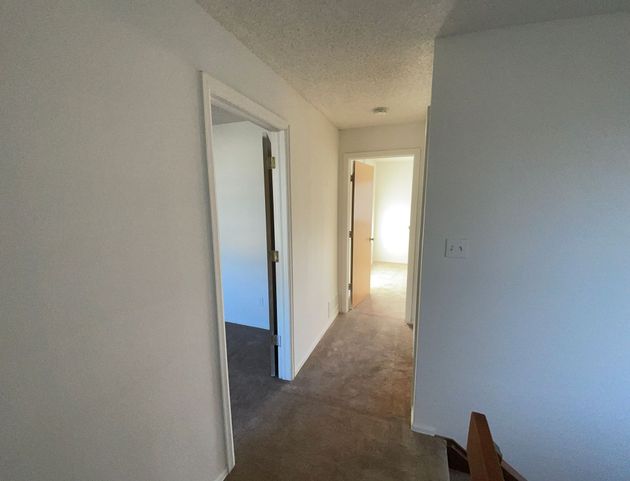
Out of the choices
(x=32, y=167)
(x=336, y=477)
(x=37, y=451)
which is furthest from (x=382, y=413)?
(x=32, y=167)

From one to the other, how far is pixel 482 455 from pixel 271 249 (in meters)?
1.73

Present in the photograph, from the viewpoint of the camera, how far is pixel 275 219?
6.81 feet

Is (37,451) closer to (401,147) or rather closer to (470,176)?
(470,176)

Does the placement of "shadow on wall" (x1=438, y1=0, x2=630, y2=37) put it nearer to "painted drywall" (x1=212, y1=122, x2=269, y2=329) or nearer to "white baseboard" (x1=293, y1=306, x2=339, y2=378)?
"painted drywall" (x1=212, y1=122, x2=269, y2=329)

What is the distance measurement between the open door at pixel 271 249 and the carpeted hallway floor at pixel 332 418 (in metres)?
0.31

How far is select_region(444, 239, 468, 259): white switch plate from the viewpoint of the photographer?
1.53 metres

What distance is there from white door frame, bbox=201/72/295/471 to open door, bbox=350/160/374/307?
5.58 ft

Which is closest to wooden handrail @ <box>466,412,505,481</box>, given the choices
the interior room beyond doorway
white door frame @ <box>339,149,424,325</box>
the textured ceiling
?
the textured ceiling

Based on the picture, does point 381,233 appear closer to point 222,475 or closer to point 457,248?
point 457,248

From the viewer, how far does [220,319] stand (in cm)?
137

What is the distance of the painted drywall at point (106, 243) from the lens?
0.68 meters

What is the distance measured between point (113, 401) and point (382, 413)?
1711mm

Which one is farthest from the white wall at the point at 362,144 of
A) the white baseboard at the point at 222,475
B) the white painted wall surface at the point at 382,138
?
the white baseboard at the point at 222,475

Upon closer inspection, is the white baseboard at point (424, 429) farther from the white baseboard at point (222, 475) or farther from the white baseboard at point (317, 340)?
the white baseboard at point (222, 475)
